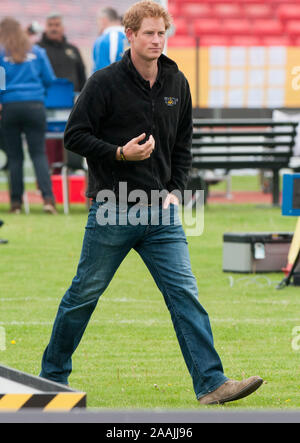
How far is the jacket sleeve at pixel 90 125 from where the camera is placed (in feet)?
15.2

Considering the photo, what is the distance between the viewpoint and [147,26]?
182 inches

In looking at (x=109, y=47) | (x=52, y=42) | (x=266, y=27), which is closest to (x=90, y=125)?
(x=109, y=47)

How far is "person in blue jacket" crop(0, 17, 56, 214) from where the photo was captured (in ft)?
40.7

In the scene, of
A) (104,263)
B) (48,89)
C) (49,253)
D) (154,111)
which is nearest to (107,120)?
(154,111)

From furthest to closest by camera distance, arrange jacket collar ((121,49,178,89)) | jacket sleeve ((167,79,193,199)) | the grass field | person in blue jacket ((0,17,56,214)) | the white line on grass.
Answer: person in blue jacket ((0,17,56,214))
the white line on grass
the grass field
jacket sleeve ((167,79,193,199))
jacket collar ((121,49,178,89))

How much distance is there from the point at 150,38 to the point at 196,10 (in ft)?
70.0

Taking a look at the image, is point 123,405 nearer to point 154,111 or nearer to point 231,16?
point 154,111

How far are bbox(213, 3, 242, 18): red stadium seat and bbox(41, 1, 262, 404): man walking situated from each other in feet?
70.3

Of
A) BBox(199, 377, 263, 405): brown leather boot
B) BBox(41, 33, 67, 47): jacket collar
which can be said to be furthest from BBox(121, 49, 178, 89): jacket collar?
BBox(41, 33, 67, 47): jacket collar

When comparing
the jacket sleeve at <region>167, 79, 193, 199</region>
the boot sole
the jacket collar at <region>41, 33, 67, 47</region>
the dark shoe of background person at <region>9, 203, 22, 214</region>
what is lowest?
the dark shoe of background person at <region>9, 203, 22, 214</region>

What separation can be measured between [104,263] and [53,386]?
1175mm

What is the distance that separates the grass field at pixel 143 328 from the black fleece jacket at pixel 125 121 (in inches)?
43.1

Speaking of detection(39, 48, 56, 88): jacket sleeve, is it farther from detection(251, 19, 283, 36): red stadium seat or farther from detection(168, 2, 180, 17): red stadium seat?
detection(251, 19, 283, 36): red stadium seat

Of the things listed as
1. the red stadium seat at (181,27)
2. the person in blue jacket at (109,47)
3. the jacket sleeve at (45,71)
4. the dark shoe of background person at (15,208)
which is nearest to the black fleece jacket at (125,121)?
the person in blue jacket at (109,47)
